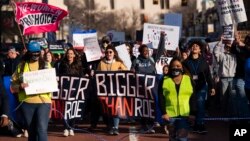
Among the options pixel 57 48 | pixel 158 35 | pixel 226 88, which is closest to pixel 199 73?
pixel 226 88

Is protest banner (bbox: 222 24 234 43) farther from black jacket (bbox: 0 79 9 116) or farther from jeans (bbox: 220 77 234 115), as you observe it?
black jacket (bbox: 0 79 9 116)

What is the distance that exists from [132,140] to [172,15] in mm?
4924

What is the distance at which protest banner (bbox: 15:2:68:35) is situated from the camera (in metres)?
11.1

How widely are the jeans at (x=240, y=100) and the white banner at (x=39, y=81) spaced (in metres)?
3.97

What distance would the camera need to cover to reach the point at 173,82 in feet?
21.8

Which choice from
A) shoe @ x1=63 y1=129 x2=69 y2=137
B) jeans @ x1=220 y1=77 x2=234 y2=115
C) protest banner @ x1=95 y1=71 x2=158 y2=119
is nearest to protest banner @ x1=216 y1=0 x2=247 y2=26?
jeans @ x1=220 y1=77 x2=234 y2=115

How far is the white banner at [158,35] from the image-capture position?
1190 centimetres

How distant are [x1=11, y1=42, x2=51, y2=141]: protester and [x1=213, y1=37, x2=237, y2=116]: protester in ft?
13.3

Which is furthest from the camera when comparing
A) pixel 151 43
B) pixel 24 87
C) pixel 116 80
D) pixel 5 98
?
pixel 151 43

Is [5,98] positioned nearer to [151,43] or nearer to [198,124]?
[198,124]

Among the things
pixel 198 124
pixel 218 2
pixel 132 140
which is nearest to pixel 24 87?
pixel 132 140

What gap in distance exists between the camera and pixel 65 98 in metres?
9.70

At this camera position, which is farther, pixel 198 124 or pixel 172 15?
pixel 172 15

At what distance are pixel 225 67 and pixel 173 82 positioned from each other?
362cm
